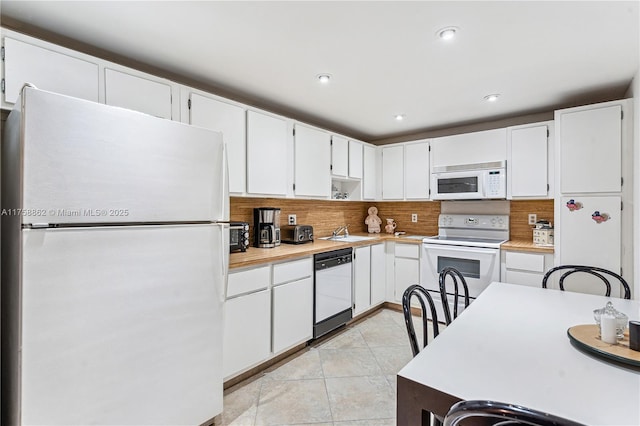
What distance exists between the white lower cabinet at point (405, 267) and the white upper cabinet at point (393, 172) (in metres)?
0.72

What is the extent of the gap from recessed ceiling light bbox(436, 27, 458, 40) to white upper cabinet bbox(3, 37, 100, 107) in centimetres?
202

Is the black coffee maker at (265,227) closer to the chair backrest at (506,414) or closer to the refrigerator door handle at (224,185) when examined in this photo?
the refrigerator door handle at (224,185)

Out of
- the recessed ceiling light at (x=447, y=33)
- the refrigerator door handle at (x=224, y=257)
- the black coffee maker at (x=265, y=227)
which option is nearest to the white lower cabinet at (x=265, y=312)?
the refrigerator door handle at (x=224, y=257)

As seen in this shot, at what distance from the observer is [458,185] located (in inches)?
137

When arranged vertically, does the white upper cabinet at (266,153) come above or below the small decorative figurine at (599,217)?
above

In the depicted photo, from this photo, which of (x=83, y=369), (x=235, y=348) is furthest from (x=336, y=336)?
(x=83, y=369)

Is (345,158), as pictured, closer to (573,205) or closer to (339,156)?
(339,156)

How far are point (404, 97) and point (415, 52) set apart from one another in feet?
2.85

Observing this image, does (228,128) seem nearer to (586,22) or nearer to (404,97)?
(404,97)

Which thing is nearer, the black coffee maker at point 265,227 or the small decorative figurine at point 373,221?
the black coffee maker at point 265,227

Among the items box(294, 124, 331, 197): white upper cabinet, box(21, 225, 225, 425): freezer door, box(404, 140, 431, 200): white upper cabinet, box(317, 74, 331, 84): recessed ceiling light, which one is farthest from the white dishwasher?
box(317, 74, 331, 84): recessed ceiling light

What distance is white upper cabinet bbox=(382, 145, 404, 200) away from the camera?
157 inches

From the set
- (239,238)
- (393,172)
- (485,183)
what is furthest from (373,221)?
(239,238)

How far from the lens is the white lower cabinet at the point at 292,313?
2.44 m
